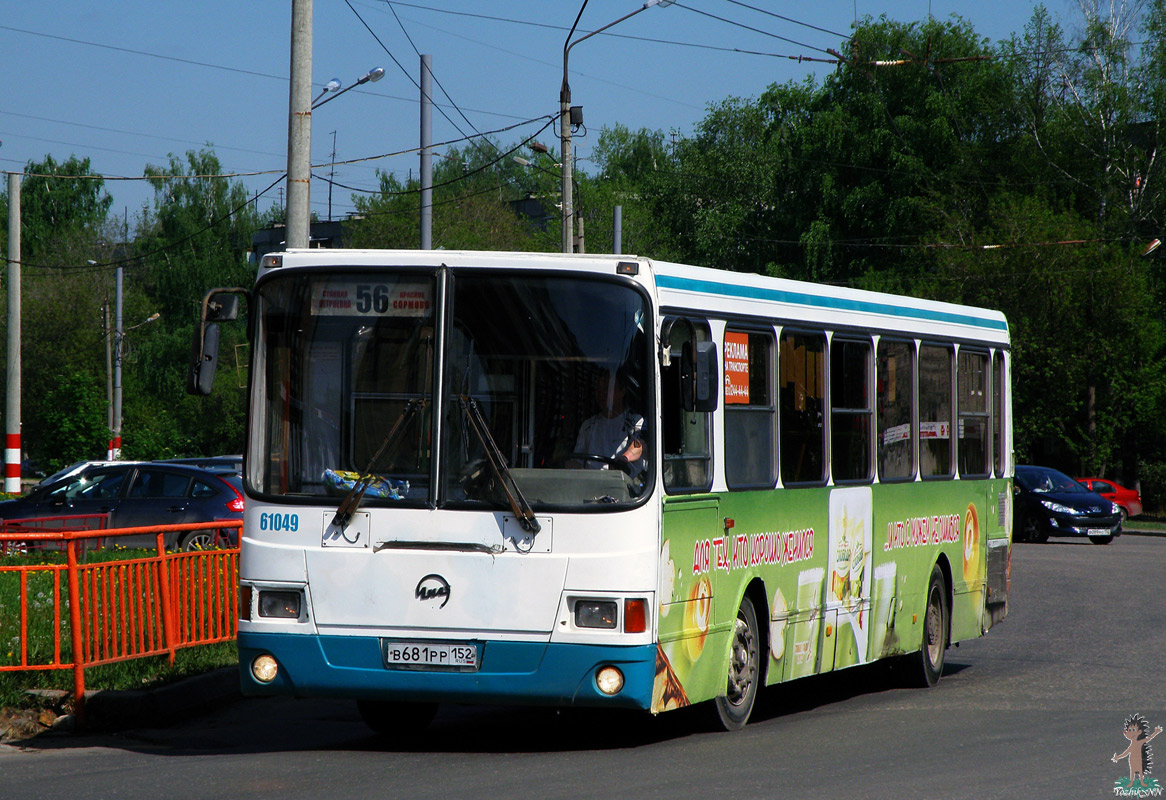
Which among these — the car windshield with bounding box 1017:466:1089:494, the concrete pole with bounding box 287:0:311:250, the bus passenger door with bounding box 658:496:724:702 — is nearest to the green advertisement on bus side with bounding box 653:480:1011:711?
the bus passenger door with bounding box 658:496:724:702

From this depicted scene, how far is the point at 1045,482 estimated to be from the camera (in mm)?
31844

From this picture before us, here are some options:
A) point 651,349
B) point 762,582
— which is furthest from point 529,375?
point 762,582

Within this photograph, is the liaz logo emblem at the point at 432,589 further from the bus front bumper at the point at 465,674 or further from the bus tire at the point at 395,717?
the bus tire at the point at 395,717

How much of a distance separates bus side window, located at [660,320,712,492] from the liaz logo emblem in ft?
4.04

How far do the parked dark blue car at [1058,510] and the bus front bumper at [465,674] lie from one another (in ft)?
78.0

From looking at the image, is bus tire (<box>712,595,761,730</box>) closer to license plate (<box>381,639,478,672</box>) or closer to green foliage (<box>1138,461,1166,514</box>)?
license plate (<box>381,639,478,672</box>)

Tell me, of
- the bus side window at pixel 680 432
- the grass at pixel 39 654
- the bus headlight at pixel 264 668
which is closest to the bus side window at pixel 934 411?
the bus side window at pixel 680 432

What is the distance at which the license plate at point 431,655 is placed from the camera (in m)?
7.73

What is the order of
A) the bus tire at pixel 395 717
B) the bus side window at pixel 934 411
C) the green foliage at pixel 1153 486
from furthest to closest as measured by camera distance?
1. the green foliage at pixel 1153 486
2. the bus side window at pixel 934 411
3. the bus tire at pixel 395 717

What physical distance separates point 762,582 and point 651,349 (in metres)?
1.94

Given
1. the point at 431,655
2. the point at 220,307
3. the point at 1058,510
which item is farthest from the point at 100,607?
the point at 1058,510

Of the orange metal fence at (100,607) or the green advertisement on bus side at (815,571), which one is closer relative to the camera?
the green advertisement on bus side at (815,571)

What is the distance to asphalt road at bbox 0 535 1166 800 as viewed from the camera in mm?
7035

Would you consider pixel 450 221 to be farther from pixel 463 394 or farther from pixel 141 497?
pixel 463 394
